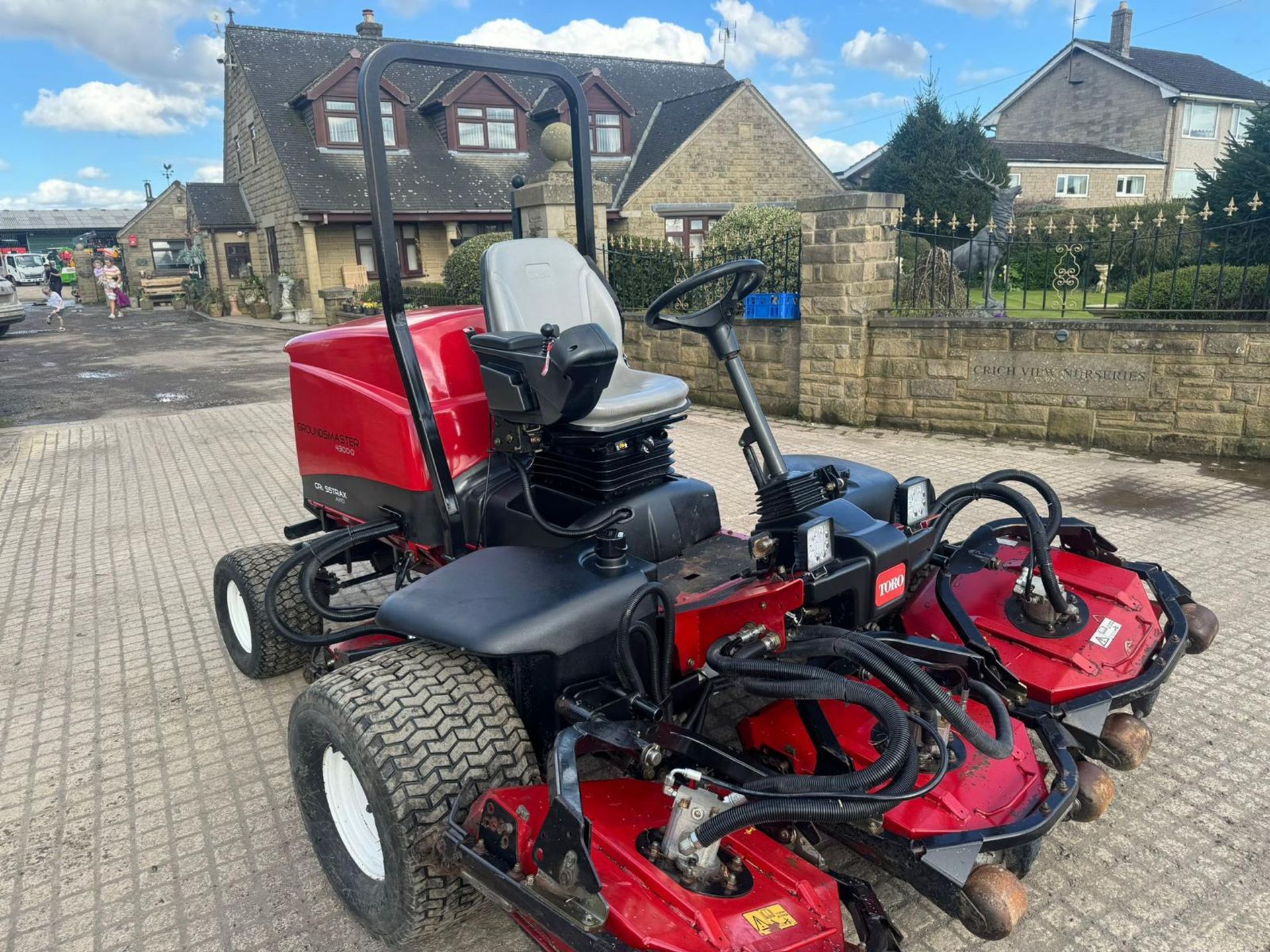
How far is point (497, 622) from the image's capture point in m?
2.17

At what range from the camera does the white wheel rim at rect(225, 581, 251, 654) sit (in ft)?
12.5

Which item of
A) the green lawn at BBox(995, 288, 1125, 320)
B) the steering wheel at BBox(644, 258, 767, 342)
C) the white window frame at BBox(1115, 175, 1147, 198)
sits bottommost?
the green lawn at BBox(995, 288, 1125, 320)

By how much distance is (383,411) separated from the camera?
3172 mm

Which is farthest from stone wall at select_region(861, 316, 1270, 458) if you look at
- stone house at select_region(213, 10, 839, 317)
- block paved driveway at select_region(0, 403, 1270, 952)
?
stone house at select_region(213, 10, 839, 317)

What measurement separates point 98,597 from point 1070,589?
4.81 m

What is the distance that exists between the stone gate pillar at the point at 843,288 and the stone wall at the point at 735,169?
48.7ft

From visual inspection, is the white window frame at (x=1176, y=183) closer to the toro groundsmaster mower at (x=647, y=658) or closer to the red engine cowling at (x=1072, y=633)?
the red engine cowling at (x=1072, y=633)

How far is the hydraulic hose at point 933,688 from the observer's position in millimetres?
1950

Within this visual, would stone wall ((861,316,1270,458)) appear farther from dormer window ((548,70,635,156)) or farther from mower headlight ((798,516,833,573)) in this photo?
dormer window ((548,70,635,156))

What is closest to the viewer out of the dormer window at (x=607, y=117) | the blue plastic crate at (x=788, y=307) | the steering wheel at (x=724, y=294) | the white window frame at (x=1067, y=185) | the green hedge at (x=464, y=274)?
the steering wheel at (x=724, y=294)

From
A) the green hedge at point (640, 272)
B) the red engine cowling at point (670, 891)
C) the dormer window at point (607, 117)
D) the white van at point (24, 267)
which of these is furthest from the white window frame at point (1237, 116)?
the white van at point (24, 267)

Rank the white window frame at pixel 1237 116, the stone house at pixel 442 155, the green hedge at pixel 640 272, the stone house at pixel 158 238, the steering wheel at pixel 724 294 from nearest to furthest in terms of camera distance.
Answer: the steering wheel at pixel 724 294 → the green hedge at pixel 640 272 → the stone house at pixel 442 155 → the white window frame at pixel 1237 116 → the stone house at pixel 158 238

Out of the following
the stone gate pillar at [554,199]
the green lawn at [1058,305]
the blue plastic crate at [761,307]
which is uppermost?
the stone gate pillar at [554,199]

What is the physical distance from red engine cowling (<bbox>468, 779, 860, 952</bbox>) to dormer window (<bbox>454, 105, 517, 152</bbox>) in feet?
78.5
